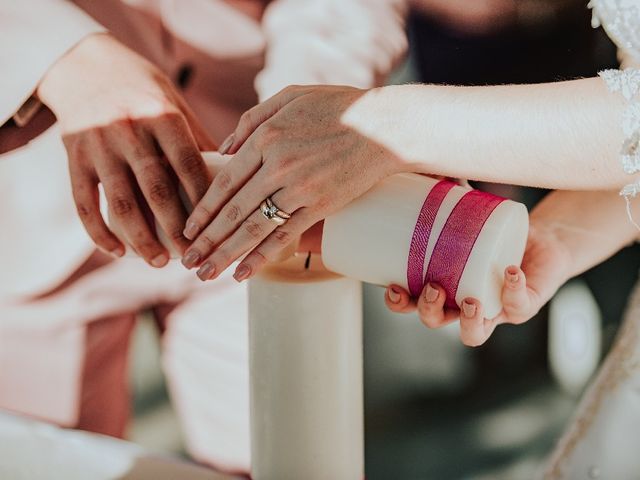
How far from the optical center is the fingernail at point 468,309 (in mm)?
662

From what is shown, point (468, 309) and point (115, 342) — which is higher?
point (468, 309)

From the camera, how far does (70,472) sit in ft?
2.76

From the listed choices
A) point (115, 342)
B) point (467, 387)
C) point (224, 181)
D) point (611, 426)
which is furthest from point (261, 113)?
point (467, 387)

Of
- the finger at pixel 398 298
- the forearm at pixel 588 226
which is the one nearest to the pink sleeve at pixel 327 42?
the forearm at pixel 588 226

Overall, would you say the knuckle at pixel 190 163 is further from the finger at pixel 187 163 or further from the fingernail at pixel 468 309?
the fingernail at pixel 468 309

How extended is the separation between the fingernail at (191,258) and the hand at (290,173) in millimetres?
19

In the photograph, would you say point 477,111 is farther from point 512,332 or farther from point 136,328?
point 512,332

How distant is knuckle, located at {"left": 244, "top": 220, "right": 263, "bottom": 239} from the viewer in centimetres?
69

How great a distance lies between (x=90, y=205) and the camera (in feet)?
2.52

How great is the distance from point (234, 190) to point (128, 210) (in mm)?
112

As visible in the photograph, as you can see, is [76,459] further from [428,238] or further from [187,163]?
[428,238]

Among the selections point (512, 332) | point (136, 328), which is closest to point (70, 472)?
point (136, 328)

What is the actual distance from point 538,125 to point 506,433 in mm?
1199

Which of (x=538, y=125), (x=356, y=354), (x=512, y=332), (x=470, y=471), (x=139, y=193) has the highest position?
(x=538, y=125)
